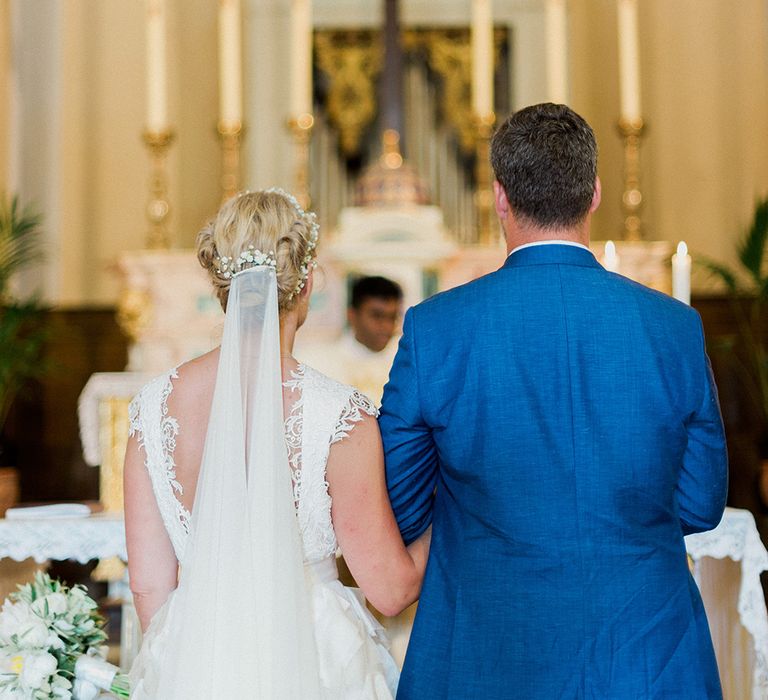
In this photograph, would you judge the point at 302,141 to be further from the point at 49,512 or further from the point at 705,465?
the point at 705,465

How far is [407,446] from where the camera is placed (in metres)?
2.19

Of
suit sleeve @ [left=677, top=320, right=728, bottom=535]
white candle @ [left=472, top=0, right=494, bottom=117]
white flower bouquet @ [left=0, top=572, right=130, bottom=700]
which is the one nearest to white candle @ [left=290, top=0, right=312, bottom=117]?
white candle @ [left=472, top=0, right=494, bottom=117]

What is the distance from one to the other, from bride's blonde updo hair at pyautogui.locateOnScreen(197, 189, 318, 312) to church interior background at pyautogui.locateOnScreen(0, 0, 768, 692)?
564 centimetres

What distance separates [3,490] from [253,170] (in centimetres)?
360

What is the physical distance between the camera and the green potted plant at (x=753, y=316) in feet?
23.3

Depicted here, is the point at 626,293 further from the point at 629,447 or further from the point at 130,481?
the point at 130,481

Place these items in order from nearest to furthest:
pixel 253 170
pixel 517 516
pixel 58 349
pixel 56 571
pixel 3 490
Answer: pixel 517 516 → pixel 56 571 → pixel 3 490 → pixel 58 349 → pixel 253 170

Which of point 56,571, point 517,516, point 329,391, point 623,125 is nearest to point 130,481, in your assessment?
A: point 329,391

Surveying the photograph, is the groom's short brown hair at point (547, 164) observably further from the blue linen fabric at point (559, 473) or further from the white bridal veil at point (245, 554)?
the white bridal veil at point (245, 554)

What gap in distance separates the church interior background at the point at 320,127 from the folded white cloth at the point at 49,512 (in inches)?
184

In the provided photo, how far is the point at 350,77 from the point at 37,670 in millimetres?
7220

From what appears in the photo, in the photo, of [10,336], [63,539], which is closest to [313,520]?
[63,539]

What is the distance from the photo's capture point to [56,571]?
6.24 meters

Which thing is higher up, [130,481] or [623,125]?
[623,125]
